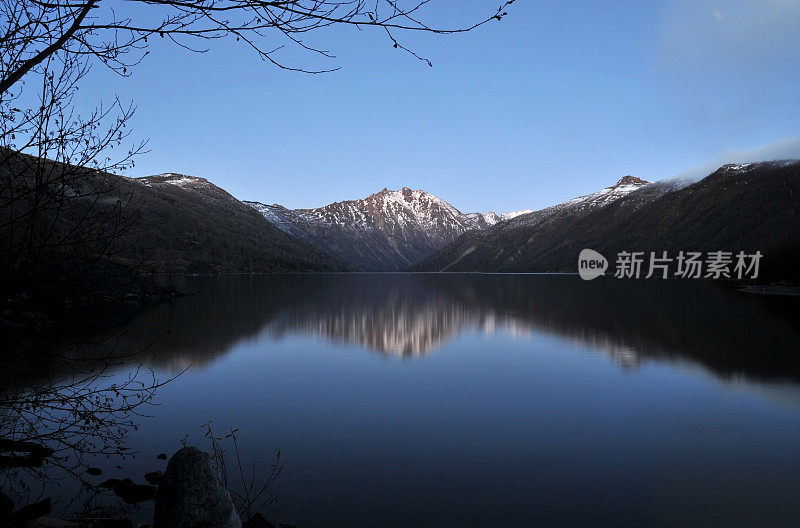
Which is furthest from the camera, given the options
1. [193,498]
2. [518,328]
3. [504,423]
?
[518,328]

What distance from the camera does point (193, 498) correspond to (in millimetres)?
7000

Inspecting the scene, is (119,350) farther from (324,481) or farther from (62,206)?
(62,206)

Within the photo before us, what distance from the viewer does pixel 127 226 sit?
6410 millimetres

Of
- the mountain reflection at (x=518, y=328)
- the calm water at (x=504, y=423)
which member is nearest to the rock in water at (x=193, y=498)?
the calm water at (x=504, y=423)

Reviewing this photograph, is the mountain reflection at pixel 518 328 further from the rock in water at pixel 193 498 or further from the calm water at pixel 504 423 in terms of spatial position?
the rock in water at pixel 193 498

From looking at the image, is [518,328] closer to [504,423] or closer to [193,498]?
[504,423]

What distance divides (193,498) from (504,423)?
31.1 feet

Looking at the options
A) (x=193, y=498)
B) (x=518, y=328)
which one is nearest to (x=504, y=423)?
(x=193, y=498)

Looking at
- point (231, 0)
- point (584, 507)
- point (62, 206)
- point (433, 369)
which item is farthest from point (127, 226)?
point (433, 369)

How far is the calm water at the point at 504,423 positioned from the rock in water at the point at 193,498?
1.87m

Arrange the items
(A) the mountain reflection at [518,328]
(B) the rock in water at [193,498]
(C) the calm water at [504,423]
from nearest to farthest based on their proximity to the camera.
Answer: (B) the rock in water at [193,498] → (C) the calm water at [504,423] → (A) the mountain reflection at [518,328]

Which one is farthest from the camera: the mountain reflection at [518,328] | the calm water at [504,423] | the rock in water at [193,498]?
the mountain reflection at [518,328]

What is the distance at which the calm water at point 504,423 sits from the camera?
29.9ft

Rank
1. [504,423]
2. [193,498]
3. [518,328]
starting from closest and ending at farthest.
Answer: [193,498]
[504,423]
[518,328]
